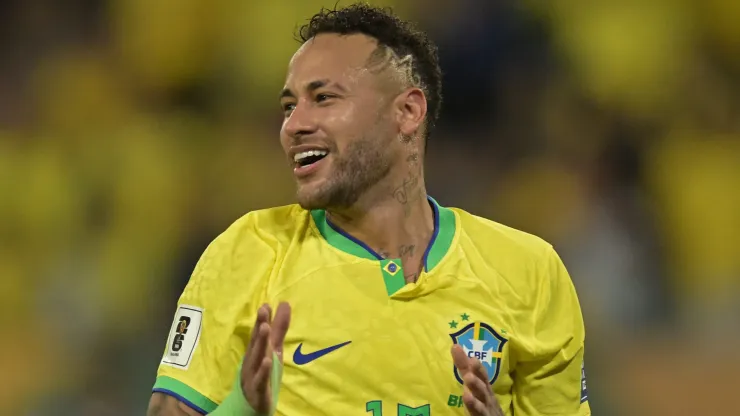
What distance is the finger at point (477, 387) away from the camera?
112 cm

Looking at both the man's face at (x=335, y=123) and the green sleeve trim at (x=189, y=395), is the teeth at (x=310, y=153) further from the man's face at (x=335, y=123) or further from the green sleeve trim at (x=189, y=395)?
the green sleeve trim at (x=189, y=395)

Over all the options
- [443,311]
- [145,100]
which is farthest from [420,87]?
[145,100]

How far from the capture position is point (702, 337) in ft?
6.92

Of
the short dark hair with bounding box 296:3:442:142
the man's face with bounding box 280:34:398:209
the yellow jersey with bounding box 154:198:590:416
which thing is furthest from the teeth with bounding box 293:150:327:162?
the short dark hair with bounding box 296:3:442:142

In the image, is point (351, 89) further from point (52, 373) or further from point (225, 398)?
point (52, 373)

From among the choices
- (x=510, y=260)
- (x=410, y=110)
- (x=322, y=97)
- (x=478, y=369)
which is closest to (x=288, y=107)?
(x=322, y=97)

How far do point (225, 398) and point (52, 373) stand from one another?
1.13m

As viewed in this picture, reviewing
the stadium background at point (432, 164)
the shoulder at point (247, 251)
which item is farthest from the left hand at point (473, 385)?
the stadium background at point (432, 164)

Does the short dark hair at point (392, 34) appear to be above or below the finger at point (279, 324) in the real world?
above

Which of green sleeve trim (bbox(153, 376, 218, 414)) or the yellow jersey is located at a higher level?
the yellow jersey

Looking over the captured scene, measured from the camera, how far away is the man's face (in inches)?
52.6

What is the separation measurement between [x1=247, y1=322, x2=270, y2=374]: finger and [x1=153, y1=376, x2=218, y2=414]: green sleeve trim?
15 cm

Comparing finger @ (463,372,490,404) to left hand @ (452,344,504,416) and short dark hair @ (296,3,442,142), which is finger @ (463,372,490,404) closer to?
left hand @ (452,344,504,416)

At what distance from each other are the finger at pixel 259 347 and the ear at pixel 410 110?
505 millimetres
